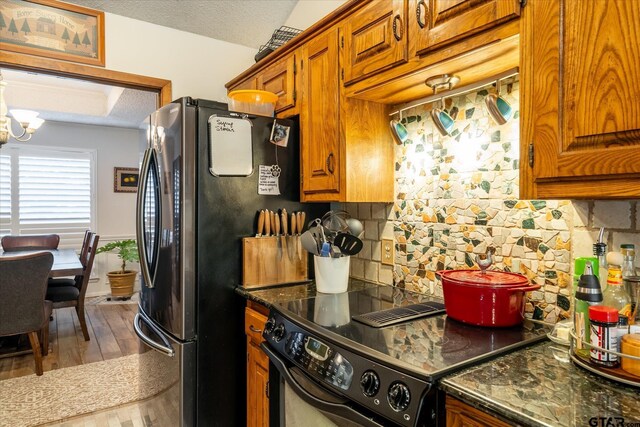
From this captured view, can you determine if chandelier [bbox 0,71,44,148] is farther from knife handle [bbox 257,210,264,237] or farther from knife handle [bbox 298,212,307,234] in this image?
knife handle [bbox 298,212,307,234]

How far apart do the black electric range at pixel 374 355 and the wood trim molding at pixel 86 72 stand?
183cm

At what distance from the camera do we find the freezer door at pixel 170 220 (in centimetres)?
181

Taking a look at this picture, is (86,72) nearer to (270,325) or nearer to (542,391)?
(270,325)

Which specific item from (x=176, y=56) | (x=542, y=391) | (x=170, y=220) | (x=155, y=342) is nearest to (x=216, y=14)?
(x=176, y=56)

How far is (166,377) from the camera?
6.35ft

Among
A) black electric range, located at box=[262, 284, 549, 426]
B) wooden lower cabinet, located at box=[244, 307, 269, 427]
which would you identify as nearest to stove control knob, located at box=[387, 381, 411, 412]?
black electric range, located at box=[262, 284, 549, 426]

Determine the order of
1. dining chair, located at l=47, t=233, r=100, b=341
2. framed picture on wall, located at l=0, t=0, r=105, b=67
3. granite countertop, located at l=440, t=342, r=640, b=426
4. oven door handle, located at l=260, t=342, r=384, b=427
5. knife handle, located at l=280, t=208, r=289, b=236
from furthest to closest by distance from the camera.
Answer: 1. dining chair, located at l=47, t=233, r=100, b=341
2. framed picture on wall, located at l=0, t=0, r=105, b=67
3. knife handle, located at l=280, t=208, r=289, b=236
4. oven door handle, located at l=260, t=342, r=384, b=427
5. granite countertop, located at l=440, t=342, r=640, b=426

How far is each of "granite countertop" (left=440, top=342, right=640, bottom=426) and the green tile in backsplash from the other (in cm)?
40

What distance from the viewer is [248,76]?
99.1 inches

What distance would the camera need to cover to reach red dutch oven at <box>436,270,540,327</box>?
1.25 metres

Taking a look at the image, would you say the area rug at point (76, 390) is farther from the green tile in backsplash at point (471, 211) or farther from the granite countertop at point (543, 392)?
the granite countertop at point (543, 392)

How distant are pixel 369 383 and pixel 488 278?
1.82ft

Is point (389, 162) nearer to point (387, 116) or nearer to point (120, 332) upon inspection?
point (387, 116)

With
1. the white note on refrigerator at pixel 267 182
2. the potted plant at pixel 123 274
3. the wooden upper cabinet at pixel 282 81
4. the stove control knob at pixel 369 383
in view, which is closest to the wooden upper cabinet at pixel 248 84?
the wooden upper cabinet at pixel 282 81
